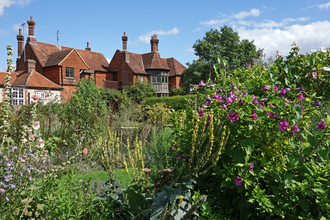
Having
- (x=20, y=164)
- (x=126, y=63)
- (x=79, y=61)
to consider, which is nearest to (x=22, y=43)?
(x=79, y=61)

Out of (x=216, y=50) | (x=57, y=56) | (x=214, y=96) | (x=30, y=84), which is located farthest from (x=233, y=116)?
(x=216, y=50)

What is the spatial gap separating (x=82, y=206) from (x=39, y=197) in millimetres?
562

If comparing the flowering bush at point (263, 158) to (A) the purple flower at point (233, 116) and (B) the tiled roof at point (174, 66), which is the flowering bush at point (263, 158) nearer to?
(A) the purple flower at point (233, 116)

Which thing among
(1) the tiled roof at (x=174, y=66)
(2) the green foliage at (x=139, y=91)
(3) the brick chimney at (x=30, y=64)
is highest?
(1) the tiled roof at (x=174, y=66)

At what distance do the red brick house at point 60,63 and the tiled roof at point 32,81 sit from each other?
1354mm

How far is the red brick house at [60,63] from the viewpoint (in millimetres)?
28078

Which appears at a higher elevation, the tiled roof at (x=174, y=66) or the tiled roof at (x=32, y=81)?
the tiled roof at (x=174, y=66)

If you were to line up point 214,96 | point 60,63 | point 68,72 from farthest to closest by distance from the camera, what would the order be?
point 68,72 → point 60,63 → point 214,96

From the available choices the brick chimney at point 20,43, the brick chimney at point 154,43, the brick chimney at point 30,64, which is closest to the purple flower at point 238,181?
the brick chimney at point 30,64

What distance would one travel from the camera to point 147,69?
34.6m

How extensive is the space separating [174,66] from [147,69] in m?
4.48

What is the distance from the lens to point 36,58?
96.6ft

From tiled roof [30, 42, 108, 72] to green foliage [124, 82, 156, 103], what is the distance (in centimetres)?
591

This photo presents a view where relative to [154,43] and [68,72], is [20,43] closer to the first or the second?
[68,72]
